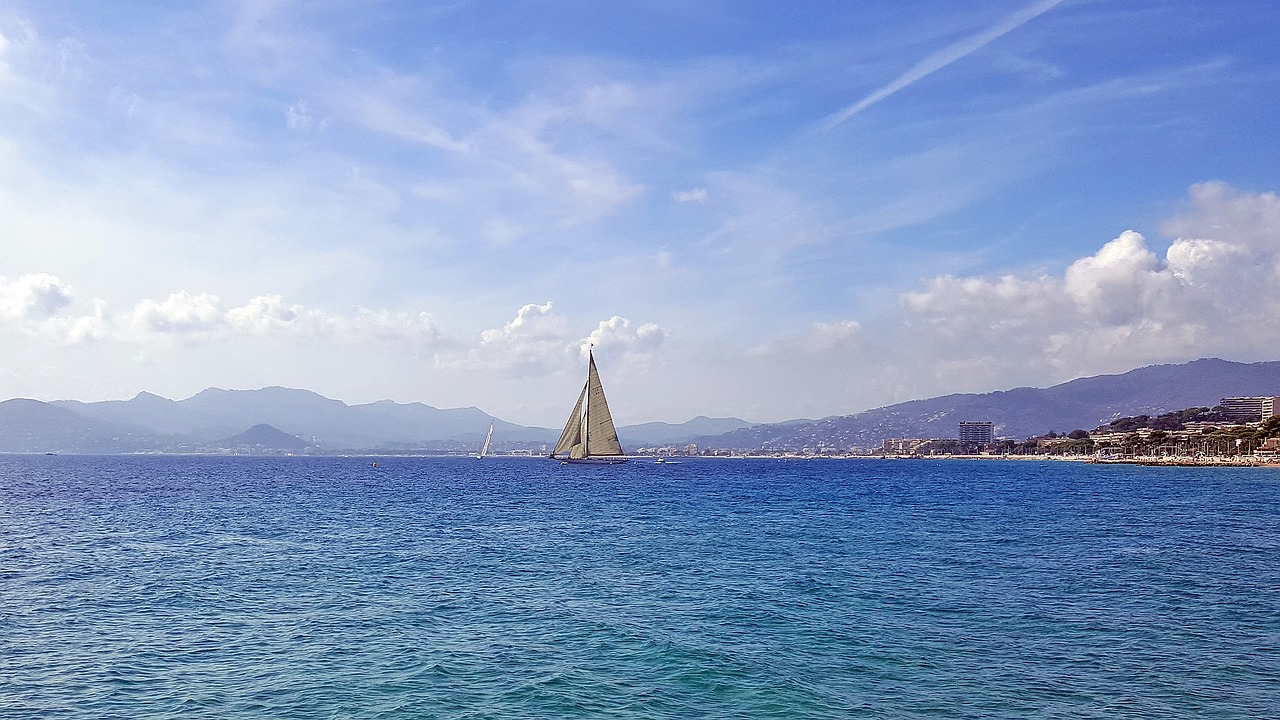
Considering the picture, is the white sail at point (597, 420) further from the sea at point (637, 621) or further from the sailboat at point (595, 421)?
the sea at point (637, 621)

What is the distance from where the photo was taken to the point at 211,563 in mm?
40625

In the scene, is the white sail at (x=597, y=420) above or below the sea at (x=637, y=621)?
above

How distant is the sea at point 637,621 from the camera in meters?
20.1

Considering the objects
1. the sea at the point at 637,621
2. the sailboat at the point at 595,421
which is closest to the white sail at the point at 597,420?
the sailboat at the point at 595,421

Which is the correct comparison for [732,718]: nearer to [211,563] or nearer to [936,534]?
[211,563]

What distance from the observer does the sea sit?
20.1 metres

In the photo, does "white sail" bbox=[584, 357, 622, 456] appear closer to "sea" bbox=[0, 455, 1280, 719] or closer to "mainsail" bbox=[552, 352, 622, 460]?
"mainsail" bbox=[552, 352, 622, 460]

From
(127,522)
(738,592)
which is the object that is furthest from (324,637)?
(127,522)

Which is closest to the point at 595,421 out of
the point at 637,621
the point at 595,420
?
the point at 595,420

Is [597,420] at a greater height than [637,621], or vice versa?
[597,420]

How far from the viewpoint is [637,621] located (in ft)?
92.6

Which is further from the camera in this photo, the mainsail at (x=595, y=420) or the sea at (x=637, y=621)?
the mainsail at (x=595, y=420)

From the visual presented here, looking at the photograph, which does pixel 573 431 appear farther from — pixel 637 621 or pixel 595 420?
pixel 637 621

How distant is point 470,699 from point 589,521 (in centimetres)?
4433
